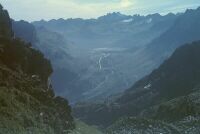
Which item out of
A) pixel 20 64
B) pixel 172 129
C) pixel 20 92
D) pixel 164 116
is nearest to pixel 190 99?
pixel 164 116

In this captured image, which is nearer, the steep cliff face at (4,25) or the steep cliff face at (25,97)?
the steep cliff face at (25,97)

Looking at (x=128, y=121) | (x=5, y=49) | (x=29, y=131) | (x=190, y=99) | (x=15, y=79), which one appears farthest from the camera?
(x=190, y=99)

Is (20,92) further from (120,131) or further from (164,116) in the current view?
(164,116)

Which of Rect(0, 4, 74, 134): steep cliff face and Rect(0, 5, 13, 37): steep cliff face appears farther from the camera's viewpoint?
Rect(0, 5, 13, 37): steep cliff face

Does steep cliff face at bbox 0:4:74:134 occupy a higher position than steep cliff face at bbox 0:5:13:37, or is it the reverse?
steep cliff face at bbox 0:5:13:37

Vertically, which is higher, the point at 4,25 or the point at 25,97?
the point at 4,25

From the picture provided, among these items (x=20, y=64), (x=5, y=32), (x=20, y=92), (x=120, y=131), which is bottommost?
(x=120, y=131)

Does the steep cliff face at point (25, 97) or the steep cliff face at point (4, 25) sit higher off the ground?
the steep cliff face at point (4, 25)

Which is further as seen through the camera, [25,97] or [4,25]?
[4,25]
